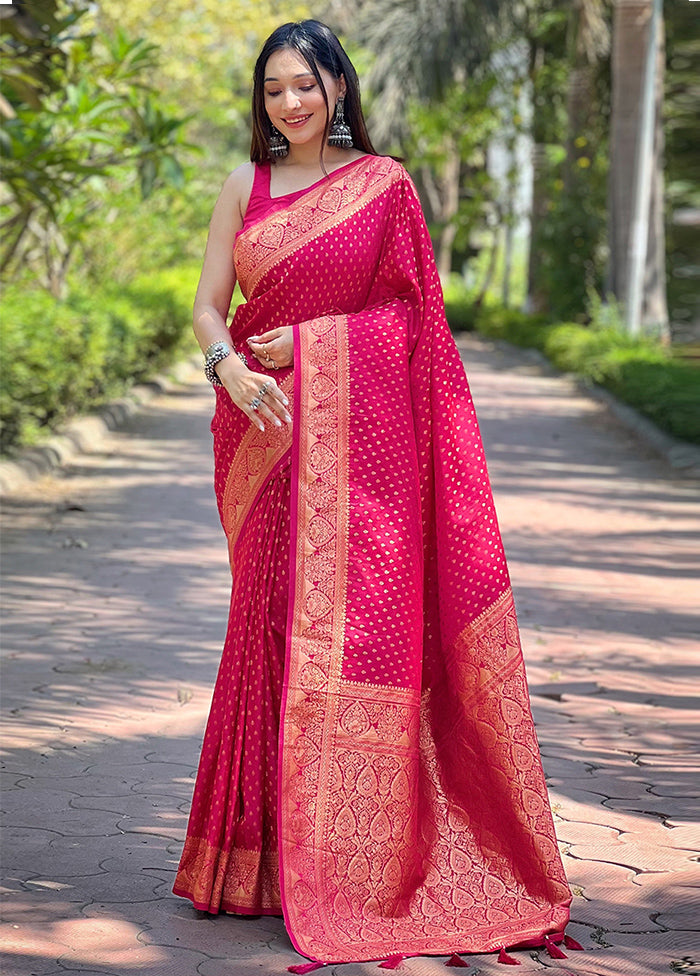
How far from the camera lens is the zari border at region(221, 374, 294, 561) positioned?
2.98 metres

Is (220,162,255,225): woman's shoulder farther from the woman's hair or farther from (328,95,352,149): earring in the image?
(328,95,352,149): earring

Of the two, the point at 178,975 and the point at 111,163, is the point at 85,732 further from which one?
the point at 111,163

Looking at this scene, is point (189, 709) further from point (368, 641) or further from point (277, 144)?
point (277, 144)

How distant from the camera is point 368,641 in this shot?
2.90 m

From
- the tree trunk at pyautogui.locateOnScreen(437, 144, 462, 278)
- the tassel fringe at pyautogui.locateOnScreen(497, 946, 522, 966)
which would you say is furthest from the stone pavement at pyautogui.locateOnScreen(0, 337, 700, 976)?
the tree trunk at pyautogui.locateOnScreen(437, 144, 462, 278)

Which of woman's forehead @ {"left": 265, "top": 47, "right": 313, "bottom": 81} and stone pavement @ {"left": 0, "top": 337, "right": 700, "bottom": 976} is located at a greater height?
woman's forehead @ {"left": 265, "top": 47, "right": 313, "bottom": 81}

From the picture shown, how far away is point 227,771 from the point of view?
2938 mm

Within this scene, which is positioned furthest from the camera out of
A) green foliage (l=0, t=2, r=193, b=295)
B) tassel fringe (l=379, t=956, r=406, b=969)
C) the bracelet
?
green foliage (l=0, t=2, r=193, b=295)

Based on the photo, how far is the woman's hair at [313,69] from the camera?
295 centimetres

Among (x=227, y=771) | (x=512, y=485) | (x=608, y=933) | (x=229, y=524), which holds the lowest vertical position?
(x=512, y=485)

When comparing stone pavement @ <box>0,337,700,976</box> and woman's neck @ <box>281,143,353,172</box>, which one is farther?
woman's neck @ <box>281,143,353,172</box>

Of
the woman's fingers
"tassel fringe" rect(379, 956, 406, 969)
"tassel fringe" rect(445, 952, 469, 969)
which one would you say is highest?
the woman's fingers

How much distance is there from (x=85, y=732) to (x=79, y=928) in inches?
59.3

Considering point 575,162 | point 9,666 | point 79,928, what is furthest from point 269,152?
point 575,162
